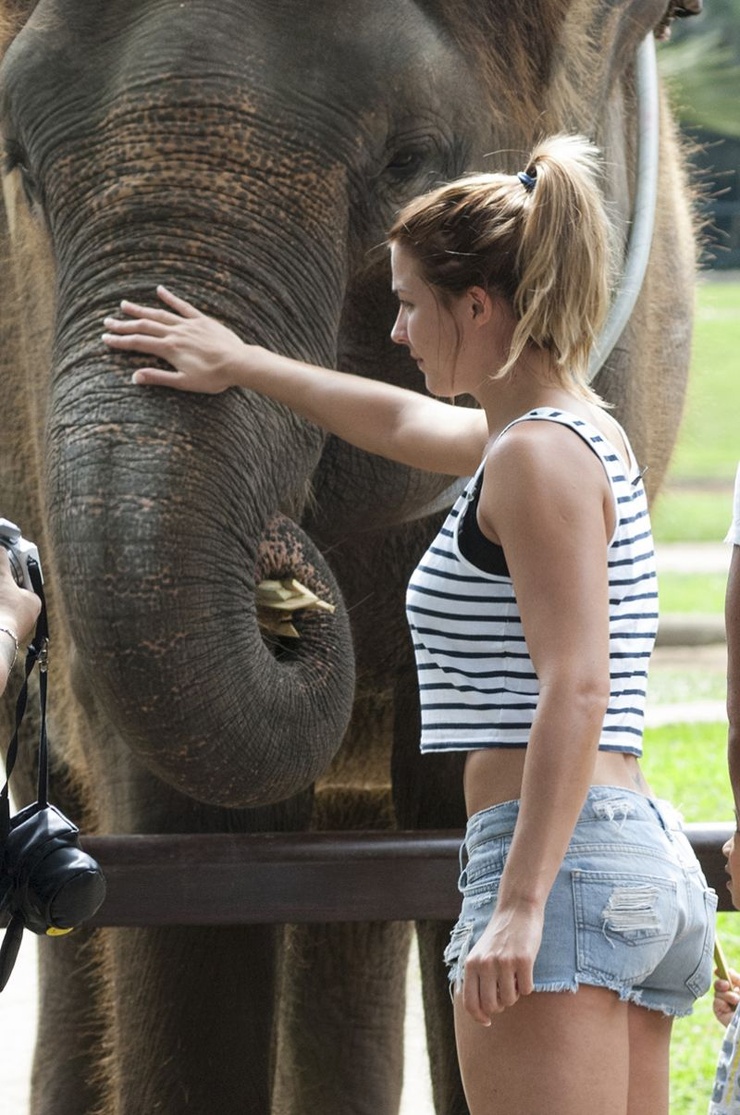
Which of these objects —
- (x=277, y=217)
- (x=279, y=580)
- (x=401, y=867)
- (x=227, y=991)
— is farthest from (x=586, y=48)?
(x=227, y=991)

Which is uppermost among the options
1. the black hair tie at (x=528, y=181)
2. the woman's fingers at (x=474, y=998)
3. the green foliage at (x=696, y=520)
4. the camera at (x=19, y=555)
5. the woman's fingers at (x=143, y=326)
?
the green foliage at (x=696, y=520)

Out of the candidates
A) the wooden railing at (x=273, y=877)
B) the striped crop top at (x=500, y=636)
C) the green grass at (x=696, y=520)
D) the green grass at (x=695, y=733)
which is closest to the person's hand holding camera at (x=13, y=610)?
the striped crop top at (x=500, y=636)

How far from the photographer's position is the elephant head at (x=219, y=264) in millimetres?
2312

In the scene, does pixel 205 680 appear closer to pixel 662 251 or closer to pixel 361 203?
pixel 361 203

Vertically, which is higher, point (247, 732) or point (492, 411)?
point (492, 411)

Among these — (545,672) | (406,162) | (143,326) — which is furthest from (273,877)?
(406,162)

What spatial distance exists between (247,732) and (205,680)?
0.10m

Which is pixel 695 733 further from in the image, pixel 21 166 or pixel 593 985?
pixel 593 985

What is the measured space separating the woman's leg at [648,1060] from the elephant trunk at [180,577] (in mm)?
639

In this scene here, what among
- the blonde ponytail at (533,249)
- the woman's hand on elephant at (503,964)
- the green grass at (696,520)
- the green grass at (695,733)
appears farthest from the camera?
the green grass at (696,520)

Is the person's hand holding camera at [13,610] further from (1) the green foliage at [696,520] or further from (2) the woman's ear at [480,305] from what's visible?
(1) the green foliage at [696,520]

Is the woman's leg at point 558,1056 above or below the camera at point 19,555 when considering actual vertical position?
below

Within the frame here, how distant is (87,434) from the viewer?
2.38 metres

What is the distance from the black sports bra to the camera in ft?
6.41
